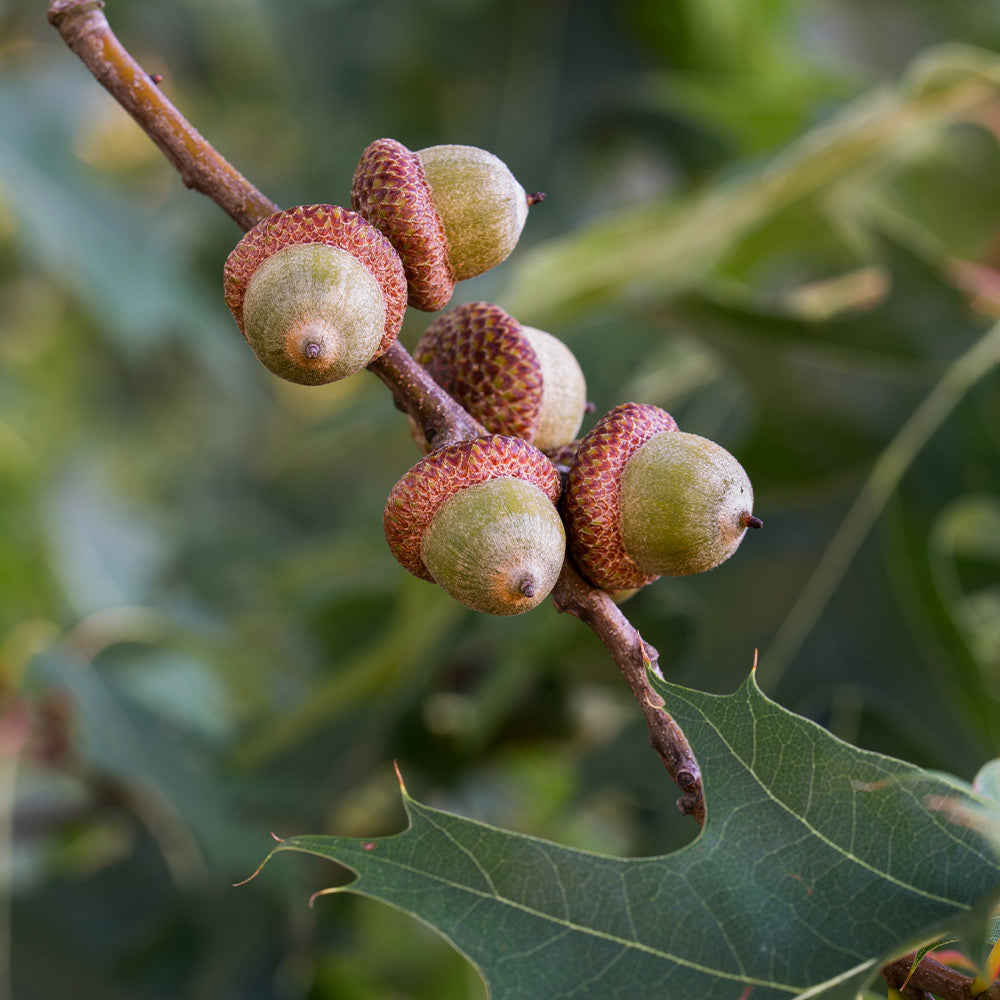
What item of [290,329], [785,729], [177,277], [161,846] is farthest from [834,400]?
[177,277]

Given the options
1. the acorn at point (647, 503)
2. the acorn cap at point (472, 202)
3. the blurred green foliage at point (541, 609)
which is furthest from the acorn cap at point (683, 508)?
the blurred green foliage at point (541, 609)

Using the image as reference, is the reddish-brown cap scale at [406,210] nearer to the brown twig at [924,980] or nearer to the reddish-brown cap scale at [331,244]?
the reddish-brown cap scale at [331,244]

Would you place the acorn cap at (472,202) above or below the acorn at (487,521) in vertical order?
above

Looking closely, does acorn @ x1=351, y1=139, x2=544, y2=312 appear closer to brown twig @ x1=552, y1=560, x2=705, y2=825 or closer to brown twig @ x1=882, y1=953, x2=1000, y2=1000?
brown twig @ x1=552, y1=560, x2=705, y2=825

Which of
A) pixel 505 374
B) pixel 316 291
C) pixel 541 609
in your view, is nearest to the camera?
pixel 316 291

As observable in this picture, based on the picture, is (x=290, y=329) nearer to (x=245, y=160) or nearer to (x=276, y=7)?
(x=276, y=7)

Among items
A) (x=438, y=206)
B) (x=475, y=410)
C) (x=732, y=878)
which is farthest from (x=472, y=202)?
(x=732, y=878)

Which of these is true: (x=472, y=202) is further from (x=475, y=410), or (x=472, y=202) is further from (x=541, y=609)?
(x=541, y=609)
